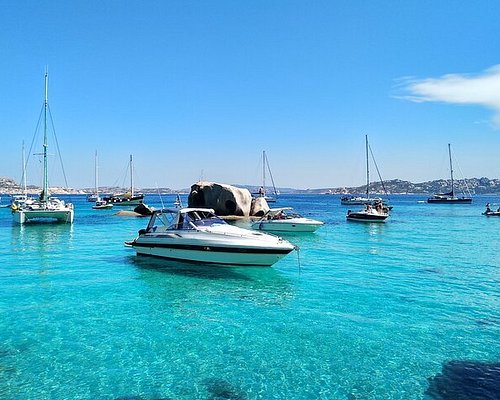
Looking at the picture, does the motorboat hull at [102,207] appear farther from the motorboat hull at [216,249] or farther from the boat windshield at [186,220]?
the motorboat hull at [216,249]

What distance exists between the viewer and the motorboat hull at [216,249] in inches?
738

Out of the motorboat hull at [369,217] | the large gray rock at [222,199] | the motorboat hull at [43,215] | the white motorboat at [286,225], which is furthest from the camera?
the large gray rock at [222,199]

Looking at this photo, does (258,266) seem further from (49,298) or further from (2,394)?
(2,394)

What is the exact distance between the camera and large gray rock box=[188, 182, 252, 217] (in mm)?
59625

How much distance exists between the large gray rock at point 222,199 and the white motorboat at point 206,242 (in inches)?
1423

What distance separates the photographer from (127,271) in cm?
2061

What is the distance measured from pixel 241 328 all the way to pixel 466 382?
5900 millimetres

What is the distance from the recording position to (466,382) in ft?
27.5

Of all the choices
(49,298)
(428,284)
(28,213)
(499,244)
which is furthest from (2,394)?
(28,213)

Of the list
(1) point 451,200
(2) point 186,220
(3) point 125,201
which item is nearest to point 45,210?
(2) point 186,220

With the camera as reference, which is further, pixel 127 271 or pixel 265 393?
pixel 127 271

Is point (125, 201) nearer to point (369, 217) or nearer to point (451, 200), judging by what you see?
point (369, 217)

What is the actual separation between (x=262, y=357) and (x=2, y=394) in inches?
220

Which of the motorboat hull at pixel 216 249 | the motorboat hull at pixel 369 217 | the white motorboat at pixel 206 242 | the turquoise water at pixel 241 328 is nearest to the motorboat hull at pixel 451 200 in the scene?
the motorboat hull at pixel 369 217
